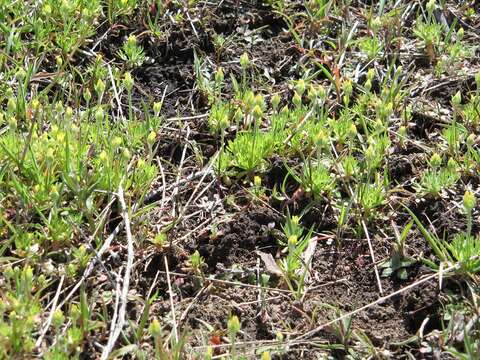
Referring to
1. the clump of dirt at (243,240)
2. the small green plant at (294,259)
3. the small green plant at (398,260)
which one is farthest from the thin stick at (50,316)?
the small green plant at (398,260)

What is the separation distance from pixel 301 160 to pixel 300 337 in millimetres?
812

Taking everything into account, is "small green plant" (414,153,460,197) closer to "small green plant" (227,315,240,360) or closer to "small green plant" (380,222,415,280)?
"small green plant" (380,222,415,280)

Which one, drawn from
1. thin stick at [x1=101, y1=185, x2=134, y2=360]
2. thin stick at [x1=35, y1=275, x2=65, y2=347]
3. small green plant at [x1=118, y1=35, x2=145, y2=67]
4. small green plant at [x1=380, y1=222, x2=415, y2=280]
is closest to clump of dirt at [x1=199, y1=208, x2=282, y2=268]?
thin stick at [x1=101, y1=185, x2=134, y2=360]

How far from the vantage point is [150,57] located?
344 cm

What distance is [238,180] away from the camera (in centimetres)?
290

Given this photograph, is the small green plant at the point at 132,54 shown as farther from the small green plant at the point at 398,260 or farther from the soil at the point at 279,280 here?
the small green plant at the point at 398,260

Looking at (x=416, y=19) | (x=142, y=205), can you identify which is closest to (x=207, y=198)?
(x=142, y=205)

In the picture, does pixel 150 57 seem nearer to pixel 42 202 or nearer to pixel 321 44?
pixel 321 44

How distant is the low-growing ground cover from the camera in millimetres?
2367

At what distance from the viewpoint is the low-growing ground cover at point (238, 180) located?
2367mm

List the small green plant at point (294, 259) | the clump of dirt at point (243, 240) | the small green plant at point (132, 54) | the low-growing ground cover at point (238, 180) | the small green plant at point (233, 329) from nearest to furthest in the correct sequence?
the small green plant at point (233, 329) → the low-growing ground cover at point (238, 180) → the small green plant at point (294, 259) → the clump of dirt at point (243, 240) → the small green plant at point (132, 54)

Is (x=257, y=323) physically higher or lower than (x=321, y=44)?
lower

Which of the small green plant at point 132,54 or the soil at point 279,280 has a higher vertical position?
the small green plant at point 132,54

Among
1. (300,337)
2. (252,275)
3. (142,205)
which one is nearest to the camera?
(300,337)
